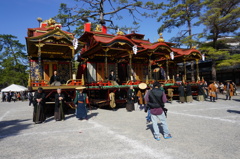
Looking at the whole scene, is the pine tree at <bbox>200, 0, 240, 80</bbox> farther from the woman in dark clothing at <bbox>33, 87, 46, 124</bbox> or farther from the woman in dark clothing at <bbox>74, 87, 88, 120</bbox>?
the woman in dark clothing at <bbox>33, 87, 46, 124</bbox>

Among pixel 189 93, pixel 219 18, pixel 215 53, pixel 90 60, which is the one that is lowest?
pixel 189 93

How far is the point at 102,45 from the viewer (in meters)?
12.8

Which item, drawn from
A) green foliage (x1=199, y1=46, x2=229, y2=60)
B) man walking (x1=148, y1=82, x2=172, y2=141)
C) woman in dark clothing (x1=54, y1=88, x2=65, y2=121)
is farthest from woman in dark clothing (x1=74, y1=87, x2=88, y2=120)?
green foliage (x1=199, y1=46, x2=229, y2=60)

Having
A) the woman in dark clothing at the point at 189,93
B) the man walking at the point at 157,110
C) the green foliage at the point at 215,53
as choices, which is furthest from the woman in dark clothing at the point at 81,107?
the green foliage at the point at 215,53

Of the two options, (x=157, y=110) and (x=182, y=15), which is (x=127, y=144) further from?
(x=182, y=15)

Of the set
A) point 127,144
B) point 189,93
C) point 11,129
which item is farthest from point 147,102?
point 189,93

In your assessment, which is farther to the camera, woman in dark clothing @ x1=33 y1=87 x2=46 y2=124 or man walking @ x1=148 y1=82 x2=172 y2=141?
woman in dark clothing @ x1=33 y1=87 x2=46 y2=124

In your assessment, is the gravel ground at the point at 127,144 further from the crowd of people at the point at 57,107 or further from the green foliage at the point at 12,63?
the green foliage at the point at 12,63

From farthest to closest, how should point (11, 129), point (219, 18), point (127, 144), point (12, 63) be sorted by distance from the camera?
point (12, 63)
point (219, 18)
point (11, 129)
point (127, 144)

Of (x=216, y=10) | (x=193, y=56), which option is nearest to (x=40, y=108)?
(x=193, y=56)

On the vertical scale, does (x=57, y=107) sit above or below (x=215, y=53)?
below

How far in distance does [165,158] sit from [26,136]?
16.4 ft

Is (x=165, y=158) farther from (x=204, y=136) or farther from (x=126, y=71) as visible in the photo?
(x=126, y=71)

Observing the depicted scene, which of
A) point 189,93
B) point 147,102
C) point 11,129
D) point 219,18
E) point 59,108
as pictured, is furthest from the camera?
point 219,18
